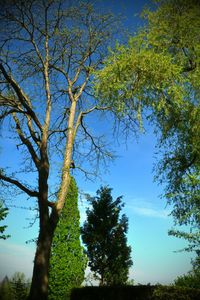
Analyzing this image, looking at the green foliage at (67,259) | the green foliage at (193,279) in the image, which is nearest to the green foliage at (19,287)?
the green foliage at (67,259)

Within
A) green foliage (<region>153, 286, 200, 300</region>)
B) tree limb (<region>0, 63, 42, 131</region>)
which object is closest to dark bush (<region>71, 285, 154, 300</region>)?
green foliage (<region>153, 286, 200, 300</region>)

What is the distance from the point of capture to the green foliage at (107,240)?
25.4 m

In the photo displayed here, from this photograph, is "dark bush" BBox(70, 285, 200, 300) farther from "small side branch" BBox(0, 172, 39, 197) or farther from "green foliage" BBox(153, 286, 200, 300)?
"small side branch" BBox(0, 172, 39, 197)

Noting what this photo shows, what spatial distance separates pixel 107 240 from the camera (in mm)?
27094

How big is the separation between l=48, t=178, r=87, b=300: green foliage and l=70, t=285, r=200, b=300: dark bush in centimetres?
434

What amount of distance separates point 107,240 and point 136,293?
14.4 m

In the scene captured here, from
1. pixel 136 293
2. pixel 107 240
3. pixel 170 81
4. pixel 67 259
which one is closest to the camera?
pixel 170 81

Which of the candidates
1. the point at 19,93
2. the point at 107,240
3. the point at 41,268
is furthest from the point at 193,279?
the point at 107,240

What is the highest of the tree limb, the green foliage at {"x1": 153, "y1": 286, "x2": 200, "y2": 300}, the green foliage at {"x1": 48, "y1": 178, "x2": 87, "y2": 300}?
the tree limb

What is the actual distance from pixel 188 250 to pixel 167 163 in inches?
141

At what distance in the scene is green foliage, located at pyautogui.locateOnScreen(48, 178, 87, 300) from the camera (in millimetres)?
20766

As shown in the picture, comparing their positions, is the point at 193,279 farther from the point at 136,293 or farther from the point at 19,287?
the point at 19,287

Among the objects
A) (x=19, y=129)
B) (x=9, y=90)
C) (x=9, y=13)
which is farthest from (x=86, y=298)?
(x=9, y=13)

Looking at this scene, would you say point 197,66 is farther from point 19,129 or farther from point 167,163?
point 19,129
